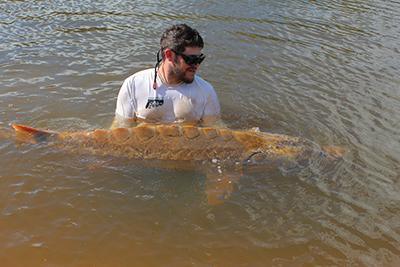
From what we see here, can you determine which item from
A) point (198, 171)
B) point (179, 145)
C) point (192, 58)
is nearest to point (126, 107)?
point (179, 145)

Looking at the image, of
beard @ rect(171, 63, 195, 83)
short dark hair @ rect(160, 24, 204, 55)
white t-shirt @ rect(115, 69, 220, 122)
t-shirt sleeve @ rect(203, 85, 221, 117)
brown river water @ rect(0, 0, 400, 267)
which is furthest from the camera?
t-shirt sleeve @ rect(203, 85, 221, 117)

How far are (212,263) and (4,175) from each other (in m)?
2.68

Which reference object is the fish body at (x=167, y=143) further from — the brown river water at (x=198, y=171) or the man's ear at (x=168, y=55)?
the man's ear at (x=168, y=55)

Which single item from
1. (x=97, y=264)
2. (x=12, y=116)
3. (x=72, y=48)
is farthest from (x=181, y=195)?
(x=72, y=48)

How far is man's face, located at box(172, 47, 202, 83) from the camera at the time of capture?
551cm

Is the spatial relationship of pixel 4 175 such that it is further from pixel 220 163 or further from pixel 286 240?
pixel 286 240

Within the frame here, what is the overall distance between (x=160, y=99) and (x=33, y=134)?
1.59m

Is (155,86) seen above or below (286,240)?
above

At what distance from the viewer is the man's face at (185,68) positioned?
551cm

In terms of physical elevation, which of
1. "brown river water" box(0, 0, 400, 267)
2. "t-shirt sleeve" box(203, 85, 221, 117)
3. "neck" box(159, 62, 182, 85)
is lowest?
"brown river water" box(0, 0, 400, 267)

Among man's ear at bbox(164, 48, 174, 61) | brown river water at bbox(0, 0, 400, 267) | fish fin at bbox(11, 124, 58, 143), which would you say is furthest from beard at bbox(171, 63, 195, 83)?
fish fin at bbox(11, 124, 58, 143)

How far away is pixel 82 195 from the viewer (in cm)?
507

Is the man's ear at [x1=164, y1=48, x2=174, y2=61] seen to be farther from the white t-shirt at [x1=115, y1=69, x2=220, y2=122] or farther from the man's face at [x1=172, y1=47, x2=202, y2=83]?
the white t-shirt at [x1=115, y1=69, x2=220, y2=122]

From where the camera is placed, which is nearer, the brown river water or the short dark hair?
the brown river water
